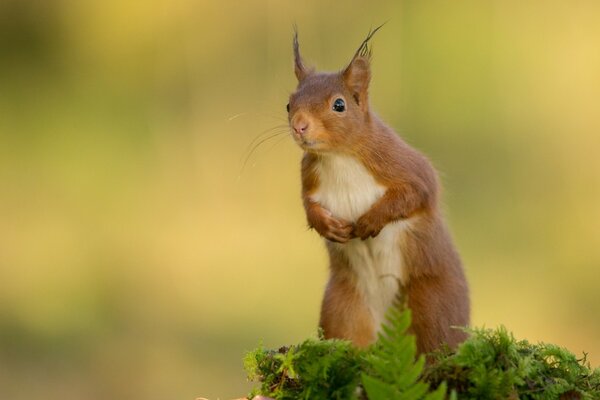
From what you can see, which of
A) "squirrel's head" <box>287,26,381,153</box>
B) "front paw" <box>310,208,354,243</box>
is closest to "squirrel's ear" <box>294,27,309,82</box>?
"squirrel's head" <box>287,26,381,153</box>

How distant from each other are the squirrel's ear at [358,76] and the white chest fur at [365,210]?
19 centimetres

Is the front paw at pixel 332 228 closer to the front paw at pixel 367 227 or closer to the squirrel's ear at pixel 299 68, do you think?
the front paw at pixel 367 227

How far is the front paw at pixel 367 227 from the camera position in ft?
9.48

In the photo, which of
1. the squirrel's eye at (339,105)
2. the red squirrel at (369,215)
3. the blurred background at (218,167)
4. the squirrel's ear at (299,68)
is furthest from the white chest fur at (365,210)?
the blurred background at (218,167)

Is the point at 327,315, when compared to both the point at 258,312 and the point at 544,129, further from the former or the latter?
the point at 544,129

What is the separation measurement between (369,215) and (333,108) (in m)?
0.32

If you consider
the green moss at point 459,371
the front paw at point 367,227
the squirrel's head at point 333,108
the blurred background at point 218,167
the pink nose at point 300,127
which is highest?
the blurred background at point 218,167

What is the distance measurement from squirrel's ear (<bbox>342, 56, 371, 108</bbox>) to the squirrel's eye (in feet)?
0.20

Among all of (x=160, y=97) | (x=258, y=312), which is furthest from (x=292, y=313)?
(x=160, y=97)

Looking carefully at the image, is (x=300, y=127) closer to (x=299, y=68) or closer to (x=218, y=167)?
(x=299, y=68)

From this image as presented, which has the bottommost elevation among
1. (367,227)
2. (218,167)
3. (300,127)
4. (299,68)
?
(367,227)

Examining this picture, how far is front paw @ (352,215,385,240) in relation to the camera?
114 inches

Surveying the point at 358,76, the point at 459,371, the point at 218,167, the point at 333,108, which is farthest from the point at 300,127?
the point at 218,167

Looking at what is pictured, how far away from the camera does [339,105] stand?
2957 millimetres
